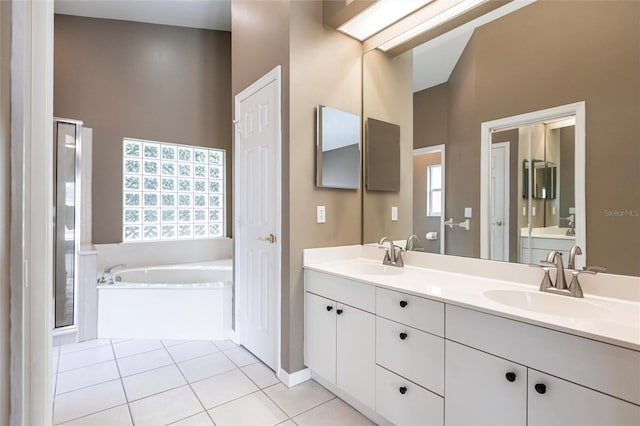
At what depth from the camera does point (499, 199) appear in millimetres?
1714

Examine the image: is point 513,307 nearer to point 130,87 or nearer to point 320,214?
point 320,214

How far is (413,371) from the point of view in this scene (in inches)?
56.3

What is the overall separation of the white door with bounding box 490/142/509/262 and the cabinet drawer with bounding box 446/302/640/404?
22.6 inches

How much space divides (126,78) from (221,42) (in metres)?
1.28

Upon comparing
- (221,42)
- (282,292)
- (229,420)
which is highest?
(221,42)

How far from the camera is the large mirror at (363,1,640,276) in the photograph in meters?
1.29

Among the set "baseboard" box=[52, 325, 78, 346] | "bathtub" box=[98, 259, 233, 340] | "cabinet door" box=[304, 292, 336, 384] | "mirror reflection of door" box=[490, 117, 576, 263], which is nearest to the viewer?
"mirror reflection of door" box=[490, 117, 576, 263]

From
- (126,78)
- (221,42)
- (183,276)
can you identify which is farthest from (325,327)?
(221,42)

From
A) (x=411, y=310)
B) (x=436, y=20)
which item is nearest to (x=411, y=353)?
(x=411, y=310)

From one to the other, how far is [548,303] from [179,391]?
2.11m

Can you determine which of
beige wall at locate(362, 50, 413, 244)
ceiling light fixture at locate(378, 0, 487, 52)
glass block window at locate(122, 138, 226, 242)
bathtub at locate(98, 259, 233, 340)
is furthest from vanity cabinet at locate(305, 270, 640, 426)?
glass block window at locate(122, 138, 226, 242)

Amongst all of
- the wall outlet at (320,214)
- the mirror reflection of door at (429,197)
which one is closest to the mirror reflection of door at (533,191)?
the mirror reflection of door at (429,197)

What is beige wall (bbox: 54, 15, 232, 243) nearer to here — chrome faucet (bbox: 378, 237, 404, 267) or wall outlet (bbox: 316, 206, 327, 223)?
wall outlet (bbox: 316, 206, 327, 223)

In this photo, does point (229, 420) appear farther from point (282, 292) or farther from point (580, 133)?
point (580, 133)
